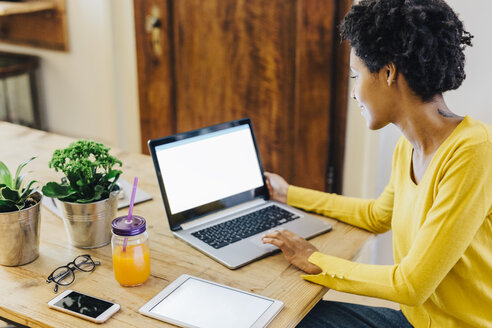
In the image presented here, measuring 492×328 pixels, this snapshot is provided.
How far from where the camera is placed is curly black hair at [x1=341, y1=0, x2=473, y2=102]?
1.19 meters

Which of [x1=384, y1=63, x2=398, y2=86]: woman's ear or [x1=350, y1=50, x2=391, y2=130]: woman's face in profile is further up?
[x1=384, y1=63, x2=398, y2=86]: woman's ear

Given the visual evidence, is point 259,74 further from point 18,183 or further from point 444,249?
point 444,249

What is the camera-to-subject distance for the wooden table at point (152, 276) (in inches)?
44.8

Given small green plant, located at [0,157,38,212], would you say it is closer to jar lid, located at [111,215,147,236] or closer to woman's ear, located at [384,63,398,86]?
jar lid, located at [111,215,147,236]

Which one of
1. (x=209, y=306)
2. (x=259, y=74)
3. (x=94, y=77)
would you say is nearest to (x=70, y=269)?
(x=209, y=306)

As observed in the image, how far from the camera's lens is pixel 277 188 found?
167 cm

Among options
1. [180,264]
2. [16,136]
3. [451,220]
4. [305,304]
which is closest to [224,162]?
[180,264]

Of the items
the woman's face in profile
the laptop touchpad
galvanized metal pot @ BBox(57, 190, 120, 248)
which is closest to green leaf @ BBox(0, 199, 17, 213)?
galvanized metal pot @ BBox(57, 190, 120, 248)

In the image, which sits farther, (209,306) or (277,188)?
(277,188)

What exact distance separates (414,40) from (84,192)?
81 centimetres

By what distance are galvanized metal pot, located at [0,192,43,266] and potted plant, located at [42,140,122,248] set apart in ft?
0.21

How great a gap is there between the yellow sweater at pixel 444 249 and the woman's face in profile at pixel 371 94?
15 centimetres

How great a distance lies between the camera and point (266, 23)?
2799 mm

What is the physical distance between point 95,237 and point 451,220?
81cm
